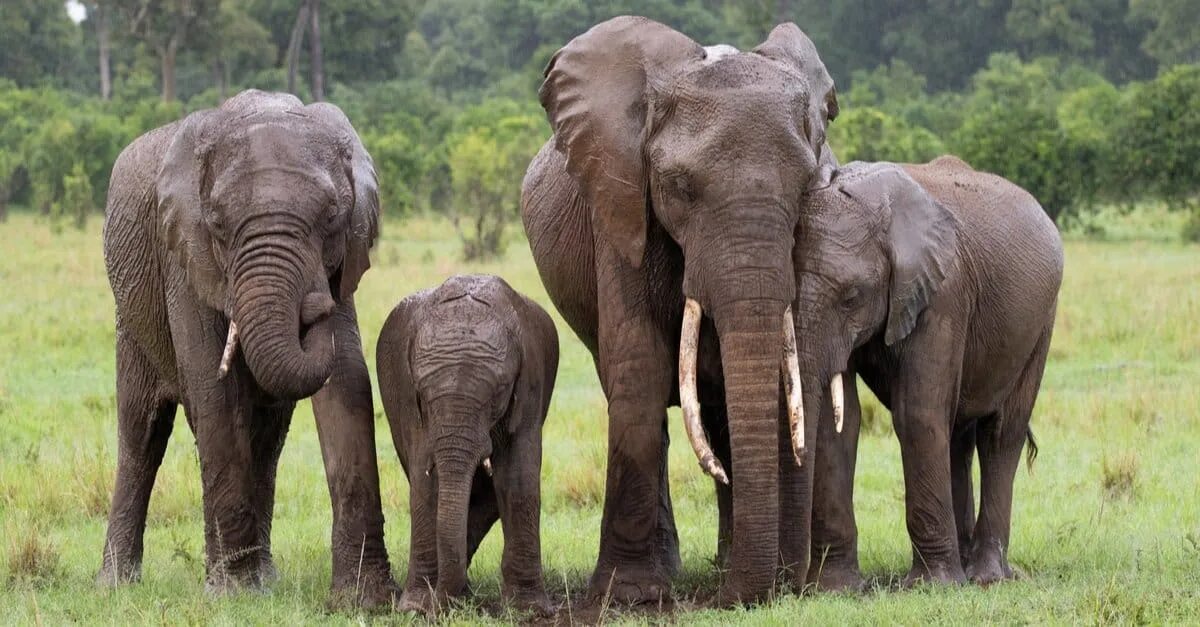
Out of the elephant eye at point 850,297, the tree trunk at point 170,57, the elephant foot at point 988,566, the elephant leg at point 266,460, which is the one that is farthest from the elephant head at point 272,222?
the tree trunk at point 170,57

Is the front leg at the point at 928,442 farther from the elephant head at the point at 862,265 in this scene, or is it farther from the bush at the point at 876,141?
the bush at the point at 876,141

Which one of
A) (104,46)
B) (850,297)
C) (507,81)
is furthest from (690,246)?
(507,81)

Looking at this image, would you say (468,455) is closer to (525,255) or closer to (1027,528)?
(1027,528)

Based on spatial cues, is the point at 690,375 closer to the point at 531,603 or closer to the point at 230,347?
the point at 531,603

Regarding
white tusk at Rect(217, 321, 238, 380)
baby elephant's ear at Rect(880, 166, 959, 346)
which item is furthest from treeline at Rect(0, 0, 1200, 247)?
white tusk at Rect(217, 321, 238, 380)

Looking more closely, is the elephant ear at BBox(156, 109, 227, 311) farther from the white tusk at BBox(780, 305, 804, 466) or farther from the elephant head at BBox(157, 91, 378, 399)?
the white tusk at BBox(780, 305, 804, 466)

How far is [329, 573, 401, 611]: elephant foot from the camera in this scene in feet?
23.3

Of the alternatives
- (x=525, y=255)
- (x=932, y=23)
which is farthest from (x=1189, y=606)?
(x=932, y=23)

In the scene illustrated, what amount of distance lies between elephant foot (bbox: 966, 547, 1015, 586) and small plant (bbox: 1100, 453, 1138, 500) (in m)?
1.78

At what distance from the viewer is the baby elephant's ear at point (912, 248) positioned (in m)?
7.31

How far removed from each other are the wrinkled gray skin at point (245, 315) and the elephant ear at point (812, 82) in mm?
1595

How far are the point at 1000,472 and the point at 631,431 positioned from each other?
192 centimetres

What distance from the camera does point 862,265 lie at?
7.18 metres

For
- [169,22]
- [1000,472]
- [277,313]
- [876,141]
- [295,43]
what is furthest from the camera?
[295,43]
